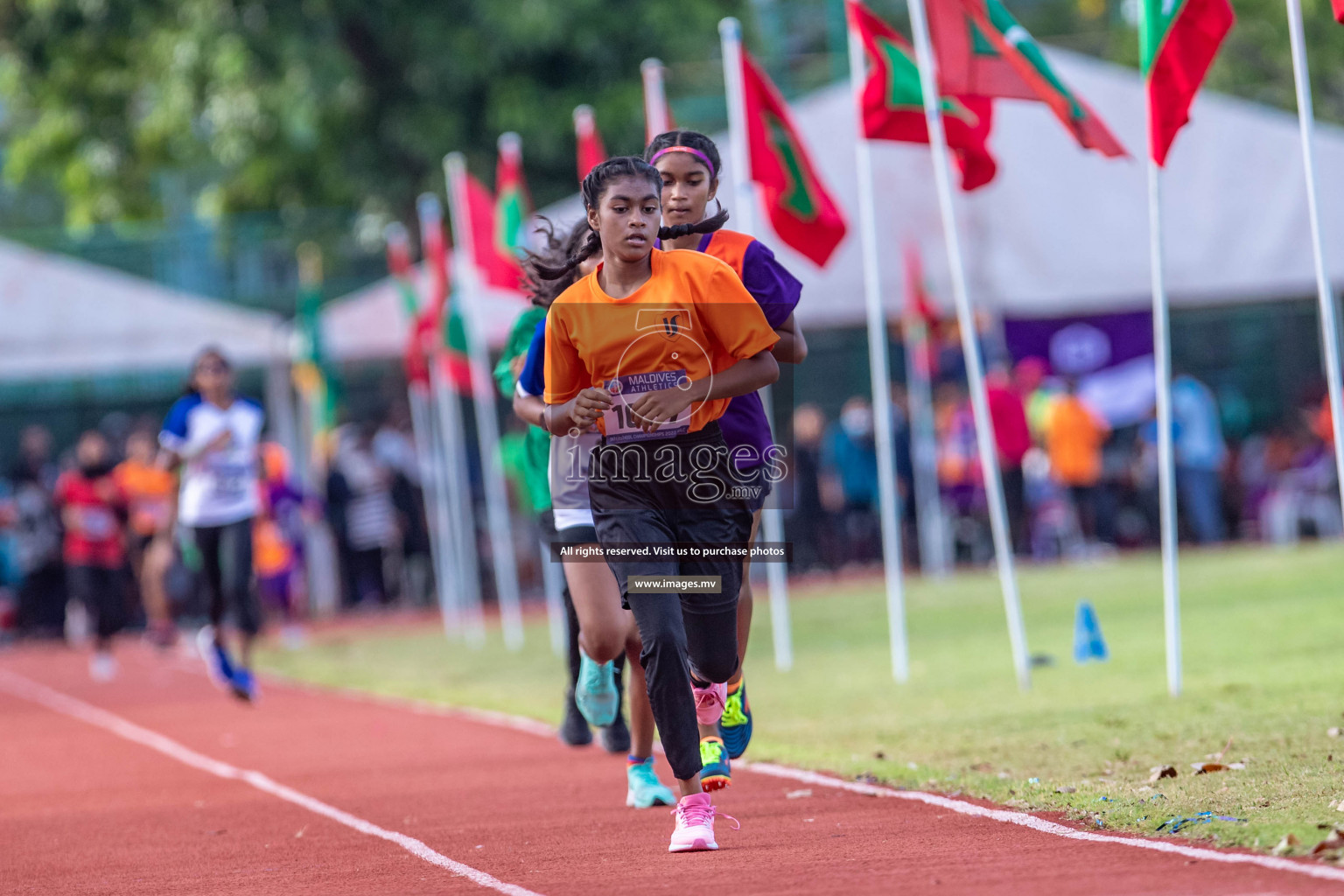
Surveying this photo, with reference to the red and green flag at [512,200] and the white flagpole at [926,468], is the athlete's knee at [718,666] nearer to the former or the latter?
the red and green flag at [512,200]

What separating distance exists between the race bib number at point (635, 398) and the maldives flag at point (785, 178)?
20.9 ft

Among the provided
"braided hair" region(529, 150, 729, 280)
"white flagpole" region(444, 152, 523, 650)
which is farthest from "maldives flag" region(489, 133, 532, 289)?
"braided hair" region(529, 150, 729, 280)

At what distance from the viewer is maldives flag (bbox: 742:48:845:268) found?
1230cm

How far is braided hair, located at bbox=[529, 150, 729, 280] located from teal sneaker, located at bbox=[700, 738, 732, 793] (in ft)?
5.72

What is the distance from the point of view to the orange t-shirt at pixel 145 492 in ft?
68.2

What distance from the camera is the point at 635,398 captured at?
5.94 m

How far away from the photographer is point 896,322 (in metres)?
24.2

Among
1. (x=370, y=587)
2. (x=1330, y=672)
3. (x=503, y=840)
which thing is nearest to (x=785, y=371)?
(x=370, y=587)

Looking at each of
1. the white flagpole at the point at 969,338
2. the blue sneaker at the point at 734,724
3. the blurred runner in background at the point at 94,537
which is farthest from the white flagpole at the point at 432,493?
the blue sneaker at the point at 734,724

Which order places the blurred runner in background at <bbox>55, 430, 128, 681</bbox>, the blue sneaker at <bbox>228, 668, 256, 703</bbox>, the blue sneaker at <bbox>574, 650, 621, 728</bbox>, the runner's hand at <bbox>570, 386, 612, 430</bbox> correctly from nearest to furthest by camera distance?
the runner's hand at <bbox>570, 386, 612, 430</bbox>
the blue sneaker at <bbox>574, 650, 621, 728</bbox>
the blue sneaker at <bbox>228, 668, 256, 703</bbox>
the blurred runner in background at <bbox>55, 430, 128, 681</bbox>

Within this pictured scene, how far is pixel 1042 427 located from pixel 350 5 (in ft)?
36.8

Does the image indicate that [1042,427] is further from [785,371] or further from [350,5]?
[350,5]

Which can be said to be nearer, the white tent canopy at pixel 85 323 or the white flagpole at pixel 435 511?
the white flagpole at pixel 435 511

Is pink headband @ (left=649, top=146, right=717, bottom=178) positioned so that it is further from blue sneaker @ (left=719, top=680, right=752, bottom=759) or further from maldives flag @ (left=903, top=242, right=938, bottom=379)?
maldives flag @ (left=903, top=242, right=938, bottom=379)
